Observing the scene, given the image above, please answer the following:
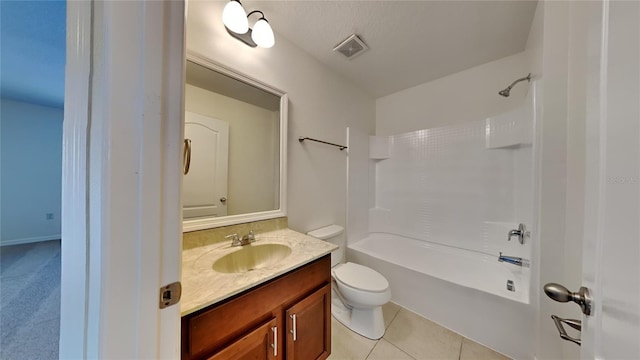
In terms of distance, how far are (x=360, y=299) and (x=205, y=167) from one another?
4.76 ft

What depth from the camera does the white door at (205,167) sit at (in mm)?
1136

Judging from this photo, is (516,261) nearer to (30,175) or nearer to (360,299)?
(360,299)

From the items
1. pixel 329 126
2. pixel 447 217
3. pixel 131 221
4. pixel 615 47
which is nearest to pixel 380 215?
pixel 447 217

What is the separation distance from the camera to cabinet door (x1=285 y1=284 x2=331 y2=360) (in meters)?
0.92

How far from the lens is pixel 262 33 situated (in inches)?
50.7

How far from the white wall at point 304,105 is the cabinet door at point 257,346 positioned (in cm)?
86

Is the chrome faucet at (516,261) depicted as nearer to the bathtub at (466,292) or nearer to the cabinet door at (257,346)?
the bathtub at (466,292)

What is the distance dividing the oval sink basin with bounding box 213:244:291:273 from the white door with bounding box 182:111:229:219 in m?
0.30

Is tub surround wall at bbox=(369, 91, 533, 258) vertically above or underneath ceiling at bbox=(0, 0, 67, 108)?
underneath

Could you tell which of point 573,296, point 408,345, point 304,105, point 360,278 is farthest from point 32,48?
point 408,345

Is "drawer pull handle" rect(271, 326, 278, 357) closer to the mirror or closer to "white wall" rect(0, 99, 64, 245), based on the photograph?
the mirror

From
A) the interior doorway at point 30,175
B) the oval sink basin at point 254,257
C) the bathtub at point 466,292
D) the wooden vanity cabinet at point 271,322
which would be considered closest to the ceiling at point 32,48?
the interior doorway at point 30,175

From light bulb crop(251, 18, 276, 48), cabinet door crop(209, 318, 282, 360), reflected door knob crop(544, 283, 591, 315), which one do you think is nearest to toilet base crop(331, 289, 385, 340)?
cabinet door crop(209, 318, 282, 360)

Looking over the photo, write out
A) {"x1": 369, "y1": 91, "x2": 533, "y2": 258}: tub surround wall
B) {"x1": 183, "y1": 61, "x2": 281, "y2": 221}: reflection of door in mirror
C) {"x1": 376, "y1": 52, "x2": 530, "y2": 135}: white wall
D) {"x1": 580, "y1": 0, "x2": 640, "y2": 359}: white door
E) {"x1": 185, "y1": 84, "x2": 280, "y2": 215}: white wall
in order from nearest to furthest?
{"x1": 580, "y1": 0, "x2": 640, "y2": 359}: white door, {"x1": 183, "y1": 61, "x2": 281, "y2": 221}: reflection of door in mirror, {"x1": 185, "y1": 84, "x2": 280, "y2": 215}: white wall, {"x1": 369, "y1": 91, "x2": 533, "y2": 258}: tub surround wall, {"x1": 376, "y1": 52, "x2": 530, "y2": 135}: white wall
